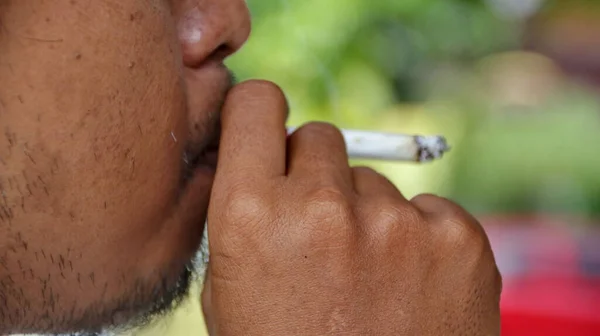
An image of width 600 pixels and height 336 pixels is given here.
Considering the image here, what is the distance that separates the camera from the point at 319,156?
36.3 inches

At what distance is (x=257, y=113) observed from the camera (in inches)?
36.1

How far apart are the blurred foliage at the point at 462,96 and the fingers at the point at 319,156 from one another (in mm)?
1523

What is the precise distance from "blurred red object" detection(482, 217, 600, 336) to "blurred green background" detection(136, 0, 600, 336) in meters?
0.25

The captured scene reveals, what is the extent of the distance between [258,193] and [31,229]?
9.7 inches

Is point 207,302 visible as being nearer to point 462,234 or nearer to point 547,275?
point 462,234

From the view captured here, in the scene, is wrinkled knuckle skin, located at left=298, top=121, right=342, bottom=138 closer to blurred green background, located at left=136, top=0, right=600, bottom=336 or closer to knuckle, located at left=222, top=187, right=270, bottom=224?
A: knuckle, located at left=222, top=187, right=270, bottom=224

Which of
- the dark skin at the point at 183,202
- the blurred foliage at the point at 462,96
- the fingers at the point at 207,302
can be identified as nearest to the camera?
the dark skin at the point at 183,202

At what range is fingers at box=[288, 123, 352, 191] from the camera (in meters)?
0.89

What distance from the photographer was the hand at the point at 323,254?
0.83 meters

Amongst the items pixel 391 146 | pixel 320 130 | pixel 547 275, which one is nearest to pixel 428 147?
pixel 391 146

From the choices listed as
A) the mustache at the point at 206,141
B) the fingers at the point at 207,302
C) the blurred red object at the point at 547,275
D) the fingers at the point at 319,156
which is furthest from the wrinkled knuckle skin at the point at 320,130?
the blurred red object at the point at 547,275

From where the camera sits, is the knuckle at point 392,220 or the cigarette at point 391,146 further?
the cigarette at point 391,146

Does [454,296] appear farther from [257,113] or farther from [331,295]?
[257,113]

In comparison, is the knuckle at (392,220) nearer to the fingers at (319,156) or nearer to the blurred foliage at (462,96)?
the fingers at (319,156)
